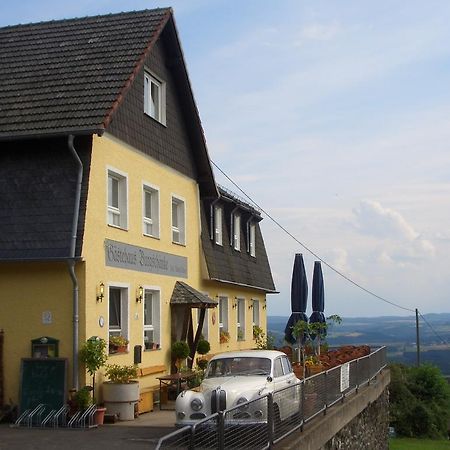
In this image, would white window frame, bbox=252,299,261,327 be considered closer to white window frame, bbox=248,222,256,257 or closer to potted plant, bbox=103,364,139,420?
white window frame, bbox=248,222,256,257

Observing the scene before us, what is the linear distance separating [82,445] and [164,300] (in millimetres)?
7865

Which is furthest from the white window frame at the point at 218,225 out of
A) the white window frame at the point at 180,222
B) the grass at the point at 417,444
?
the grass at the point at 417,444

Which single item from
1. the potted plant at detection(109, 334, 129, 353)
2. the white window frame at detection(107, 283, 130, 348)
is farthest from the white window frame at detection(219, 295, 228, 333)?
the potted plant at detection(109, 334, 129, 353)

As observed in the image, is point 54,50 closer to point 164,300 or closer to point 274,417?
point 164,300

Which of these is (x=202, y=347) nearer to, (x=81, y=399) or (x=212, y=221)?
(x=212, y=221)

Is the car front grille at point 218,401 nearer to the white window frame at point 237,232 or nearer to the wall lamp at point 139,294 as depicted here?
the wall lamp at point 139,294

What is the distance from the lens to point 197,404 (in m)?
14.2

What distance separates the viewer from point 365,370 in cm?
2292

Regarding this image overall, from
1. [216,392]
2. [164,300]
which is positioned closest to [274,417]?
[216,392]

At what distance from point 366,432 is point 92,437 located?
9474 mm

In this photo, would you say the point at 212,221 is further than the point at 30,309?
Yes

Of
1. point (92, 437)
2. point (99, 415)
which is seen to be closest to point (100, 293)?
point (99, 415)

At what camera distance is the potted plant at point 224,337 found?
26.8 meters

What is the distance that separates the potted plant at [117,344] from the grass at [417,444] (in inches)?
826
